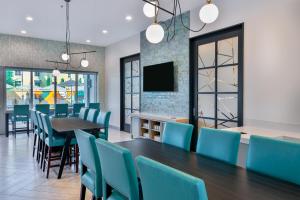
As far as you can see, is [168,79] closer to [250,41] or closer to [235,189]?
[250,41]

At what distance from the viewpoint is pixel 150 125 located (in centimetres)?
586

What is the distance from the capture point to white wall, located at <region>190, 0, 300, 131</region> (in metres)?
3.28

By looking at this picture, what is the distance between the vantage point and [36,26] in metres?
6.49

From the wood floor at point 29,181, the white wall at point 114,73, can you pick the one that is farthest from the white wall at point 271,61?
the white wall at point 114,73

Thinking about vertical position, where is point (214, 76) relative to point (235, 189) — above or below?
above

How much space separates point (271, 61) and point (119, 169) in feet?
10.1

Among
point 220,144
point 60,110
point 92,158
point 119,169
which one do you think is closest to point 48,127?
point 92,158

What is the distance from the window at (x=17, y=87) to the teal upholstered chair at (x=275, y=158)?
802cm

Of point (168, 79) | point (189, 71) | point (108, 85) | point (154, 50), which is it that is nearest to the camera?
point (189, 71)

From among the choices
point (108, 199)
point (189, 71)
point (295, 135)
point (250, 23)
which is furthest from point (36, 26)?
point (295, 135)

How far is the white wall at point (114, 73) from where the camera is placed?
789cm

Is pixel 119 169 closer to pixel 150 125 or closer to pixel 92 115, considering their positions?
pixel 92 115

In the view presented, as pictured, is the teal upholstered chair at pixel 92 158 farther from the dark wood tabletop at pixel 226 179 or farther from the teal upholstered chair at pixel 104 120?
the teal upholstered chair at pixel 104 120

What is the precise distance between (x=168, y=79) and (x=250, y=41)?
231cm
